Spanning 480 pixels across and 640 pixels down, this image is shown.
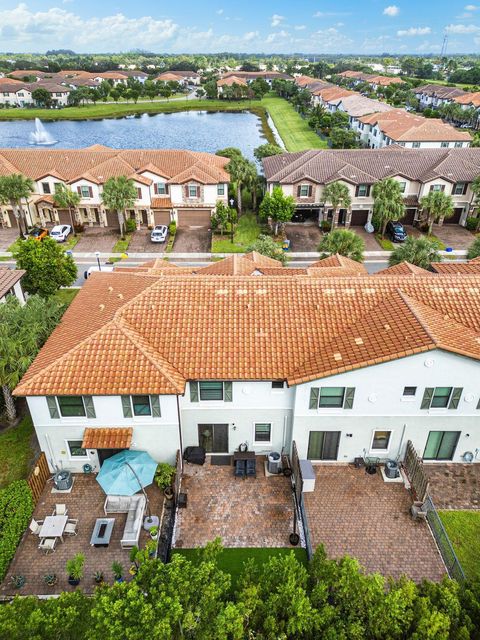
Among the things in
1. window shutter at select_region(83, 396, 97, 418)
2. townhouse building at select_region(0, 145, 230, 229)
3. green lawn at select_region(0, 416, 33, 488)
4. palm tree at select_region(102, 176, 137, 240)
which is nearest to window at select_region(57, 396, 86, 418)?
window shutter at select_region(83, 396, 97, 418)

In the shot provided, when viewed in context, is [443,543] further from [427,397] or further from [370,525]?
[427,397]

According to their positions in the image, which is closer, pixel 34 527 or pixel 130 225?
pixel 34 527

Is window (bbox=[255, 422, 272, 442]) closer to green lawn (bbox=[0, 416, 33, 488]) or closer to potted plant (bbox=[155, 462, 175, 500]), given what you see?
potted plant (bbox=[155, 462, 175, 500])

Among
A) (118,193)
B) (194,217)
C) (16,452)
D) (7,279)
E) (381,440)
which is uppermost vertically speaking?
(7,279)

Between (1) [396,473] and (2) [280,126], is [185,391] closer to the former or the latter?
(1) [396,473]

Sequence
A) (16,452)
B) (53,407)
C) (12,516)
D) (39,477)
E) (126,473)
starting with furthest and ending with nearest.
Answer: (16,452)
(39,477)
(53,407)
(126,473)
(12,516)

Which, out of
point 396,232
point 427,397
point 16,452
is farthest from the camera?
point 396,232

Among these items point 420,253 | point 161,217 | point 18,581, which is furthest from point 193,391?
point 161,217

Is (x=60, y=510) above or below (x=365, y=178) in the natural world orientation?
below
